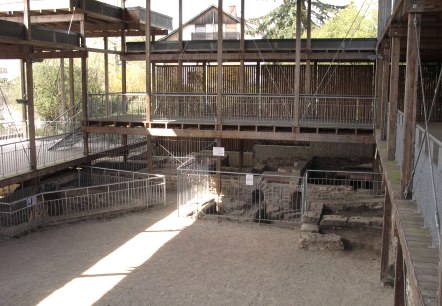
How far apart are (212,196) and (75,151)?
22.1 feet

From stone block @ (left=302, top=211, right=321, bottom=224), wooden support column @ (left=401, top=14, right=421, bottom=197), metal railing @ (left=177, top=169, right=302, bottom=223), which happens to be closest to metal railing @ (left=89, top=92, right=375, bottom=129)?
metal railing @ (left=177, top=169, right=302, bottom=223)

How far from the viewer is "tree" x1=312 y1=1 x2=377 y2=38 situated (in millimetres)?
38594

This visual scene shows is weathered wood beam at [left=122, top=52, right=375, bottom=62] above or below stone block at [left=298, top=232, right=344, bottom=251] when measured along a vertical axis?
above

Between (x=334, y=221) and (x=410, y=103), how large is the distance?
8032 millimetres

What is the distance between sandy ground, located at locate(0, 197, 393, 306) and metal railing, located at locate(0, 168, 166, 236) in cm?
69

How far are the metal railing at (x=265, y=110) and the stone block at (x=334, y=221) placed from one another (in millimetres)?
4881

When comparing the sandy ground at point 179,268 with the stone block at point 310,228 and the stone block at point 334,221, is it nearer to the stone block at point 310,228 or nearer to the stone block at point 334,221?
the stone block at point 310,228

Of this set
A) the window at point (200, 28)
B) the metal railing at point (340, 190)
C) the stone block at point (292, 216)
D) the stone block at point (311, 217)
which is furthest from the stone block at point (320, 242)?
the window at point (200, 28)

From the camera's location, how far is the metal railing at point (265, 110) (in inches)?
802

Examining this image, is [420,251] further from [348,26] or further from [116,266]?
[348,26]

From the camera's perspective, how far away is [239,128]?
788 inches

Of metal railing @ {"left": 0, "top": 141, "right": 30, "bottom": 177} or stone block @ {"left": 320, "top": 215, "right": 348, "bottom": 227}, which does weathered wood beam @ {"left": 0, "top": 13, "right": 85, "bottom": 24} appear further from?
stone block @ {"left": 320, "top": 215, "right": 348, "bottom": 227}

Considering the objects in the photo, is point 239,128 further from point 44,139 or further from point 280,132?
point 44,139

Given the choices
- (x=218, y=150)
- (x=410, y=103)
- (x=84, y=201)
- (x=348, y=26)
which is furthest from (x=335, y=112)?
(x=348, y=26)
